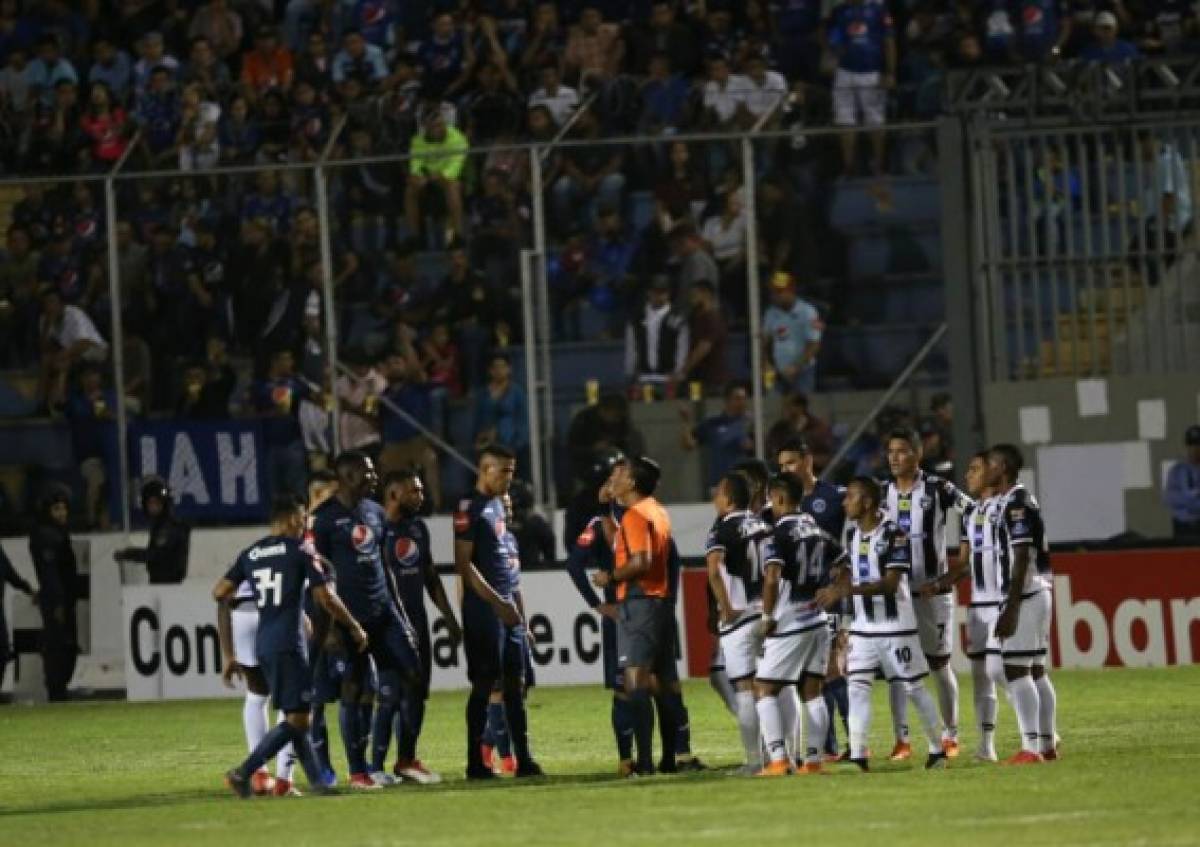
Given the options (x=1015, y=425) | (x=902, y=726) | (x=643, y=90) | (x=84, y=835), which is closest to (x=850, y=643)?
(x=902, y=726)

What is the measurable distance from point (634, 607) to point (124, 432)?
36.2 feet

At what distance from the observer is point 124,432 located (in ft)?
86.2

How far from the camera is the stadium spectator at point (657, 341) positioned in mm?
25297

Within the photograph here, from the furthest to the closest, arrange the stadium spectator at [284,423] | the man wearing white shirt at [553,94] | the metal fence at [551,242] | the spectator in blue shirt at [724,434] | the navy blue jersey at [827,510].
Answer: the man wearing white shirt at [553,94] < the stadium spectator at [284,423] < the metal fence at [551,242] < the spectator in blue shirt at [724,434] < the navy blue jersey at [827,510]

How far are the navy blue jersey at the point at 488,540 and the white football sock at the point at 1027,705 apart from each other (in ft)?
9.55

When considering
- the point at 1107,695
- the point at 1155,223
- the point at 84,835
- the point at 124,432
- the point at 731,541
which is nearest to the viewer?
the point at 84,835

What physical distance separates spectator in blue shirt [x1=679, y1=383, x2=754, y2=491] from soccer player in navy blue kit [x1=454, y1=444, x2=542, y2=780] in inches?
326

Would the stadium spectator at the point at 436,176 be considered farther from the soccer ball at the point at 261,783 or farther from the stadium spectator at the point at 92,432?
the soccer ball at the point at 261,783

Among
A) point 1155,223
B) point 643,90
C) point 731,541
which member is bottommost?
point 731,541

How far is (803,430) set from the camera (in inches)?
973

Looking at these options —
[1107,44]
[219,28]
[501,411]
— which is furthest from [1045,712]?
[219,28]

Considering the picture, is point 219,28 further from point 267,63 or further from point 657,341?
point 657,341

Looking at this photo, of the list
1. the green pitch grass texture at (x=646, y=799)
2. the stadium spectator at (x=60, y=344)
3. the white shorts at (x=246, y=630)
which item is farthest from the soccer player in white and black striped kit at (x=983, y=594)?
the stadium spectator at (x=60, y=344)

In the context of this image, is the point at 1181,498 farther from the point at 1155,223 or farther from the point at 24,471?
the point at 24,471
